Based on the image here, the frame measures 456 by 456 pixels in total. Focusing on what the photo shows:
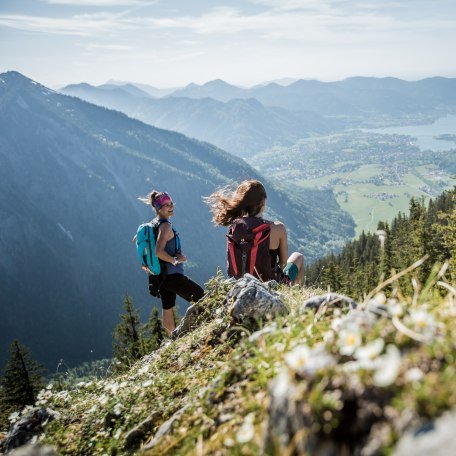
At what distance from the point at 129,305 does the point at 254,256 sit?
35.7 m

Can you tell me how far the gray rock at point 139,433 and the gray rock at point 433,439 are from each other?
338cm

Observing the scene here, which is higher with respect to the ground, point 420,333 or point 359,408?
point 420,333

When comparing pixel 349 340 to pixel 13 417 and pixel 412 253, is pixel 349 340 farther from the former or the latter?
pixel 412 253

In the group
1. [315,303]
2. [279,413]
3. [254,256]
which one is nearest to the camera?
[279,413]

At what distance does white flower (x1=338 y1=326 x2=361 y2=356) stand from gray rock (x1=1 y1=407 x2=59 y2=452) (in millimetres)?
4945

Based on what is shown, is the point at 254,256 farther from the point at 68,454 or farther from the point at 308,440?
the point at 308,440

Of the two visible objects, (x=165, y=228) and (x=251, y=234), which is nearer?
(x=251, y=234)

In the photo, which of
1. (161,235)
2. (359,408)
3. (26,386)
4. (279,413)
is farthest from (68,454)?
(26,386)

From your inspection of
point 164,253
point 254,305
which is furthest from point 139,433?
point 164,253

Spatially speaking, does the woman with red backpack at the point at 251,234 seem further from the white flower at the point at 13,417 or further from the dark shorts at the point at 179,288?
the white flower at the point at 13,417

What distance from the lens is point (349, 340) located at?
102 inches

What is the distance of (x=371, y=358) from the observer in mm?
2385

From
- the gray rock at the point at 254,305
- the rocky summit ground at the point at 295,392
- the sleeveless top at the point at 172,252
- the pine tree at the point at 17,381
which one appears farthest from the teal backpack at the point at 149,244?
the pine tree at the point at 17,381

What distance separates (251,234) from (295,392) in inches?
219
